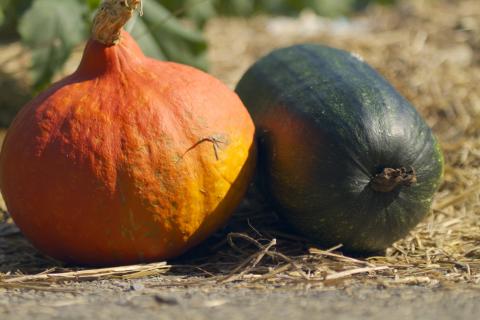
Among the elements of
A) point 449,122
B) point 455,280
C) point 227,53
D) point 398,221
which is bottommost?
point 455,280

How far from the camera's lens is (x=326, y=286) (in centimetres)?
306

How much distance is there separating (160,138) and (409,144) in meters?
1.01

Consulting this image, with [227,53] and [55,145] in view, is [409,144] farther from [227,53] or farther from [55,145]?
[227,53]

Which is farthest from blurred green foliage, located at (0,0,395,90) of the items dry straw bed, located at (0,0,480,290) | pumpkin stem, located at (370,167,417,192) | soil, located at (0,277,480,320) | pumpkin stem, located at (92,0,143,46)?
soil, located at (0,277,480,320)

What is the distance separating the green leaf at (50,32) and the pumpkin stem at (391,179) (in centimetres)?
244

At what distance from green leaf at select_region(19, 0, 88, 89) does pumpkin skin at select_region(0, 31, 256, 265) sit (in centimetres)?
162

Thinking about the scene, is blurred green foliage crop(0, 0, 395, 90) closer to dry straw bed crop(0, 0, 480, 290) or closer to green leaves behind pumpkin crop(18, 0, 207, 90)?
green leaves behind pumpkin crop(18, 0, 207, 90)

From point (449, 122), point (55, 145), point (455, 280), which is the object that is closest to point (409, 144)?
point (455, 280)

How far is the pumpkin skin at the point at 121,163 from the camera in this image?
331 cm

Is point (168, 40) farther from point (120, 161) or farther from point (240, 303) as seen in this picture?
point (240, 303)

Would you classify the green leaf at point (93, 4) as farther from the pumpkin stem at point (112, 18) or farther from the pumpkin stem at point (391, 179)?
the pumpkin stem at point (391, 179)

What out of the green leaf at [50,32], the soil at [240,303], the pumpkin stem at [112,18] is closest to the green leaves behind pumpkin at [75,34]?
the green leaf at [50,32]

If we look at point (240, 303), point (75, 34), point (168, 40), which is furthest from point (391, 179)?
point (75, 34)

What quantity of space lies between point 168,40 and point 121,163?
213 cm
